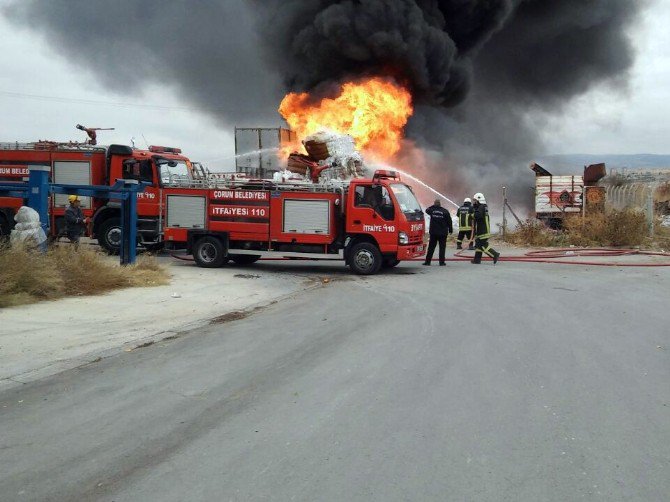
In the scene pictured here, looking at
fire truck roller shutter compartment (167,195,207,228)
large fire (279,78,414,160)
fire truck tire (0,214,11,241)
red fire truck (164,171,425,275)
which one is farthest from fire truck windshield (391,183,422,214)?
large fire (279,78,414,160)

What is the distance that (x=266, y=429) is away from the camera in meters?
4.14

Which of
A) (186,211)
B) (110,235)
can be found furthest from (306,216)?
(110,235)

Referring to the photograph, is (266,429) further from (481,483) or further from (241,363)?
(241,363)

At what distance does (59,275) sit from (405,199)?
23.2ft

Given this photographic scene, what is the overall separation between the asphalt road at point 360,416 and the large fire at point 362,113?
66.0 feet

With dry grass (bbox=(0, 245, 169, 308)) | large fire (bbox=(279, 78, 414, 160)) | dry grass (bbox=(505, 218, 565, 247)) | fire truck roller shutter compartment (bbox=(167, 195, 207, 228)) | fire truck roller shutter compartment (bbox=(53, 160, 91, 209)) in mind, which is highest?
large fire (bbox=(279, 78, 414, 160))

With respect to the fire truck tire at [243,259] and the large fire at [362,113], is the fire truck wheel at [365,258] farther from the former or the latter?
the large fire at [362,113]

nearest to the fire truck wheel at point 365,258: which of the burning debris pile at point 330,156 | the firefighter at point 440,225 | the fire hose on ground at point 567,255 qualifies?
the firefighter at point 440,225

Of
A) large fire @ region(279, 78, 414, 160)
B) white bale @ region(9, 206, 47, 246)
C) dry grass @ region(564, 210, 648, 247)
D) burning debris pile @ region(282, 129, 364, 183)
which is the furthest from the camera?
large fire @ region(279, 78, 414, 160)

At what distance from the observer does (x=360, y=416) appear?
14.3 feet

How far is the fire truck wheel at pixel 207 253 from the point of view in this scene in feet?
46.3

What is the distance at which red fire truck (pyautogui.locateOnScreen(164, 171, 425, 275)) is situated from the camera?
13195mm

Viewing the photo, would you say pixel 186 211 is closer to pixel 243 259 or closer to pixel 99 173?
pixel 243 259

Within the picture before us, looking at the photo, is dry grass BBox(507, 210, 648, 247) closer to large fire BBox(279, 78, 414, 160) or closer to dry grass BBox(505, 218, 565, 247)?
dry grass BBox(505, 218, 565, 247)
